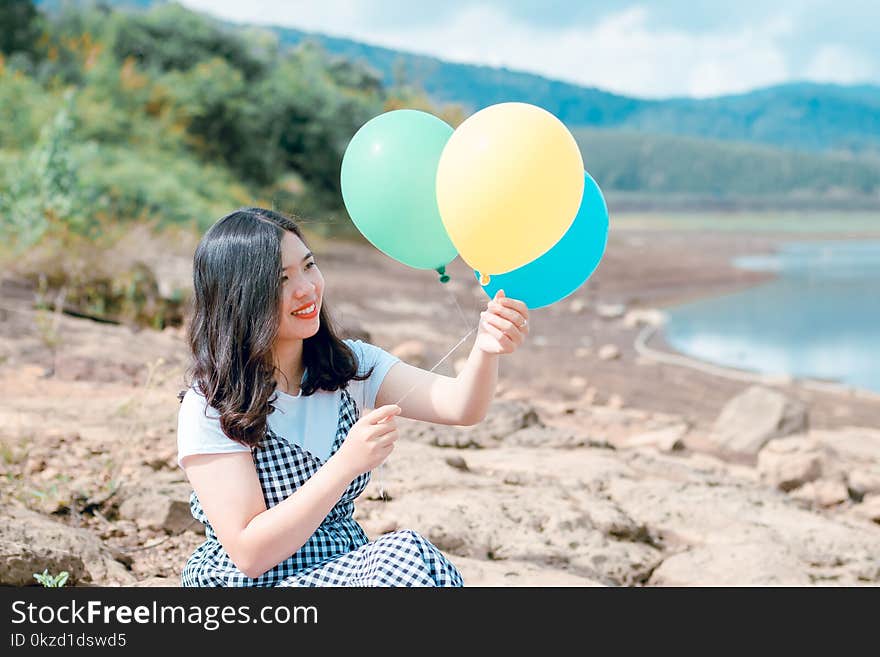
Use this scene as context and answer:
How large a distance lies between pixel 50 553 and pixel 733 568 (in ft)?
7.31

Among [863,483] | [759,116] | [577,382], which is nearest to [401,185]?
[863,483]

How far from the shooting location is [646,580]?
133 inches

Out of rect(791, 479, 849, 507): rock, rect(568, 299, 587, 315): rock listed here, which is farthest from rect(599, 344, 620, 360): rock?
rect(791, 479, 849, 507): rock

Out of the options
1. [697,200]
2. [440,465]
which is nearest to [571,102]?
[697,200]

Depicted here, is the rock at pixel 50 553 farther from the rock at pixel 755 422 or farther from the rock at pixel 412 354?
the rock at pixel 755 422

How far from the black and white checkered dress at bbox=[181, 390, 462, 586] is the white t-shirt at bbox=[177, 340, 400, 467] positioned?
0.03 metres

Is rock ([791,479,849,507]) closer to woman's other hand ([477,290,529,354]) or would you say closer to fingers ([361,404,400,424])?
woman's other hand ([477,290,529,354])

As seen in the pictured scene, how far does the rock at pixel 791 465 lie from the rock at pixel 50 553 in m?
3.36

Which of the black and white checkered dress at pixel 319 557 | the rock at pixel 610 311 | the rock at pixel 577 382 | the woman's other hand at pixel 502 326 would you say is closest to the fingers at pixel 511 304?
the woman's other hand at pixel 502 326

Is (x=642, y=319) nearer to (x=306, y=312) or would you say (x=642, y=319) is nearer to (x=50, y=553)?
A: (x=50, y=553)

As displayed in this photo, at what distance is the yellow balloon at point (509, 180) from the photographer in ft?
7.02

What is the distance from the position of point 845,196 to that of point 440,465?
7501 centimetres

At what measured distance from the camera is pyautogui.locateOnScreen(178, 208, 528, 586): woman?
1933 millimetres

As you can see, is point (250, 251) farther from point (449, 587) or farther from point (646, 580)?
point (646, 580)
